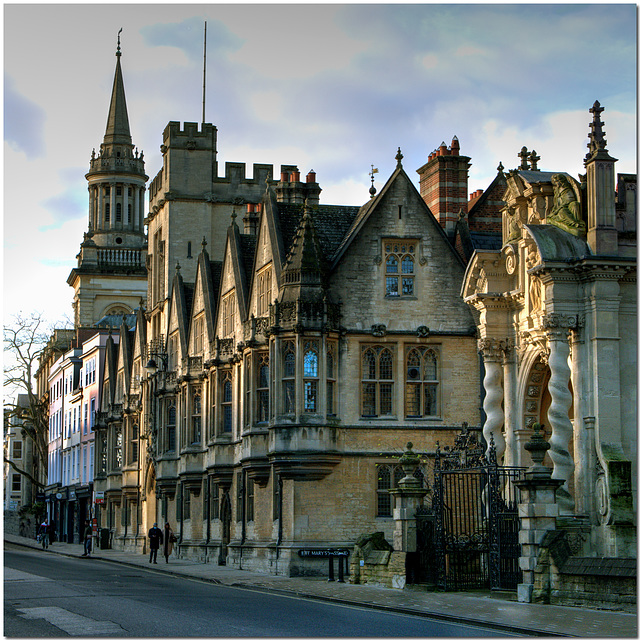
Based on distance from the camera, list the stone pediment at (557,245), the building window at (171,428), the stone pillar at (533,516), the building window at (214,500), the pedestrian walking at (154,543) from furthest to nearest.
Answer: the building window at (171,428) → the building window at (214,500) → the pedestrian walking at (154,543) → the stone pediment at (557,245) → the stone pillar at (533,516)

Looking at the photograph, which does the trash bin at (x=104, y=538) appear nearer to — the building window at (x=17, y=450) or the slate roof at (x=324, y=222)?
the slate roof at (x=324, y=222)

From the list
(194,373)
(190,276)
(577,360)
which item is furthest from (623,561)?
(190,276)

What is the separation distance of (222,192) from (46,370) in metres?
51.7

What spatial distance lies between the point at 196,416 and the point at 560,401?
963 inches

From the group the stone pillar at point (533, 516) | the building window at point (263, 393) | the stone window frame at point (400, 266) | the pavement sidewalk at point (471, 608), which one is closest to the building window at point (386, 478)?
the pavement sidewalk at point (471, 608)

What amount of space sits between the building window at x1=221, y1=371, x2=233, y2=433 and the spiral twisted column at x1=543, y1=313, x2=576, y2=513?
62.3 feet

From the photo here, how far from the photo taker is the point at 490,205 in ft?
141

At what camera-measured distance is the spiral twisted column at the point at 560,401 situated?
2777 centimetres

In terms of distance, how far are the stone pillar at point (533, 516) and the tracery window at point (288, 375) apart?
1336 centimetres

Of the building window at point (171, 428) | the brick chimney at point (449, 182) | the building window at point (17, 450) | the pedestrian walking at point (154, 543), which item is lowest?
the pedestrian walking at point (154, 543)

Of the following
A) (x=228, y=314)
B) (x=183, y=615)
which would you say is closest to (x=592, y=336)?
(x=183, y=615)

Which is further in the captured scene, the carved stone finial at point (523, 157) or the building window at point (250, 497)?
the building window at point (250, 497)

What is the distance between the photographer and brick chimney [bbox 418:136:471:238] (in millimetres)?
42500

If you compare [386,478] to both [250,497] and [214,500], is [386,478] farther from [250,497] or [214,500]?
[214,500]
